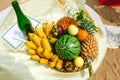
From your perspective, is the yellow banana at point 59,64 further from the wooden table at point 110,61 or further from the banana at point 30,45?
the wooden table at point 110,61

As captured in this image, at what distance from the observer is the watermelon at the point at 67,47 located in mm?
1221

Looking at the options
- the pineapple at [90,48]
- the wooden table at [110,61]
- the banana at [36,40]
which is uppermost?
the banana at [36,40]

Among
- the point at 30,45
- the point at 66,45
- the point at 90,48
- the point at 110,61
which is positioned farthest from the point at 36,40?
the point at 110,61

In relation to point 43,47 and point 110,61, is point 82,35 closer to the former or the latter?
point 43,47

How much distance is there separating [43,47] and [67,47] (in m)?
0.13


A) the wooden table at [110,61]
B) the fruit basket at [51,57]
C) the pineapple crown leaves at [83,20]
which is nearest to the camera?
the fruit basket at [51,57]

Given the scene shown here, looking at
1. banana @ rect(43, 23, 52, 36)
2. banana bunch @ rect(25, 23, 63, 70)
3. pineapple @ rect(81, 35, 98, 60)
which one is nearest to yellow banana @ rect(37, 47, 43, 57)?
banana bunch @ rect(25, 23, 63, 70)

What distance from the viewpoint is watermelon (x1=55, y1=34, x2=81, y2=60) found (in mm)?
1221

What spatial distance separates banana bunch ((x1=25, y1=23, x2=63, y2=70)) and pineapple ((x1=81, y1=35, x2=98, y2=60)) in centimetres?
13

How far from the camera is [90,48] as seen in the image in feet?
4.14

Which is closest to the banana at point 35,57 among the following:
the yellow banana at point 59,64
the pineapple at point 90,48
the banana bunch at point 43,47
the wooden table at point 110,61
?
the banana bunch at point 43,47

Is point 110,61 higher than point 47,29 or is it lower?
lower

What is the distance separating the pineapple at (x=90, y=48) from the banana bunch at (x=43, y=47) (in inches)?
5.2

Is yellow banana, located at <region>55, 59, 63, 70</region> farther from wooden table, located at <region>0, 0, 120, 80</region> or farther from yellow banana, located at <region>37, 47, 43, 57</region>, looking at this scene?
wooden table, located at <region>0, 0, 120, 80</region>
